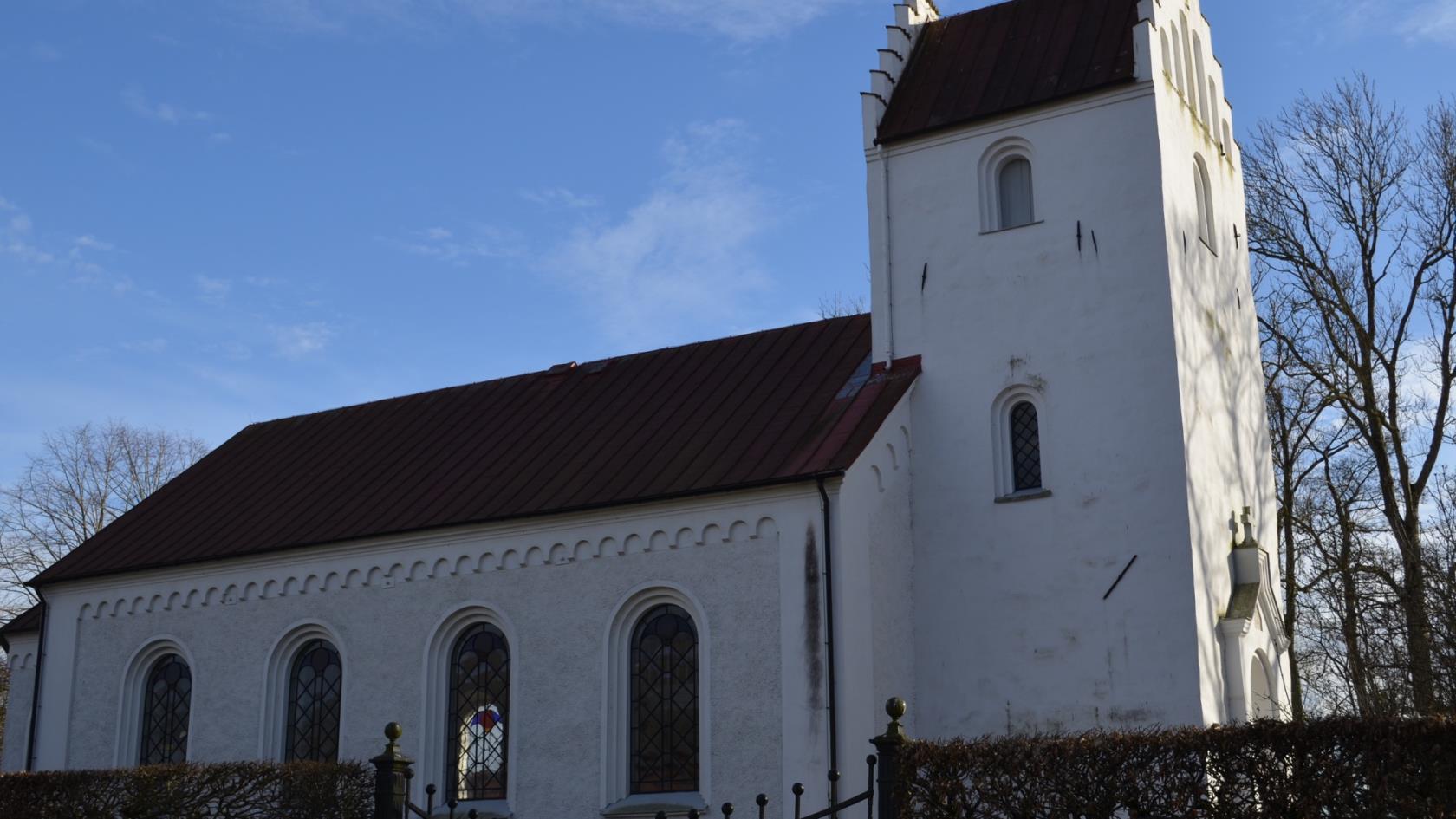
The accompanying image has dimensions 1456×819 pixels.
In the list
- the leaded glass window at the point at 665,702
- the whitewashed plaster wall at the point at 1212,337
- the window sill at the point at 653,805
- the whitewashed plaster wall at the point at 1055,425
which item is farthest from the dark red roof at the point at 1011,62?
the window sill at the point at 653,805

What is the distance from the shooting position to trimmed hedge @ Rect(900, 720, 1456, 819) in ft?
39.4

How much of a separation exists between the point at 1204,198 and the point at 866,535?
25.0 ft

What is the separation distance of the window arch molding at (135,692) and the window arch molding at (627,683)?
7543 mm

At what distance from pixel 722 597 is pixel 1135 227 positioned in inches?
283

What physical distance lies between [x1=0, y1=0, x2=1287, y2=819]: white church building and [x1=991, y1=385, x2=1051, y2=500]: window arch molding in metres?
0.04

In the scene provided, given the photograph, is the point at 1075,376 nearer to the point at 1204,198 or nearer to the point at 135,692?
the point at 1204,198

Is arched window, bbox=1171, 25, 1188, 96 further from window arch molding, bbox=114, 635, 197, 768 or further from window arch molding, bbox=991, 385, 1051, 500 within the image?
window arch molding, bbox=114, 635, 197, 768

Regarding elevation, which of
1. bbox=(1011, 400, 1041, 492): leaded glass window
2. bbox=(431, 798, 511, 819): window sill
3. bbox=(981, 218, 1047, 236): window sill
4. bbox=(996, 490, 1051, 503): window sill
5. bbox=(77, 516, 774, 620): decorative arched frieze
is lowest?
bbox=(431, 798, 511, 819): window sill

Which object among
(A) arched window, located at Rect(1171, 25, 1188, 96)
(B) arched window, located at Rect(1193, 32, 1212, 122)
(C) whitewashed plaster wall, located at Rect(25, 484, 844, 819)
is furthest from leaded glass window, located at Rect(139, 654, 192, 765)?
(B) arched window, located at Rect(1193, 32, 1212, 122)

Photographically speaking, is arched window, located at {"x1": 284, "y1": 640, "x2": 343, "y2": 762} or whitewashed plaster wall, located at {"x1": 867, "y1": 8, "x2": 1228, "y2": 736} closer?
whitewashed plaster wall, located at {"x1": 867, "y1": 8, "x2": 1228, "y2": 736}

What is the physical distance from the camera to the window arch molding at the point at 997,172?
2144 centimetres

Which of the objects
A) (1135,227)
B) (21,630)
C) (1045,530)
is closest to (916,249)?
(1135,227)

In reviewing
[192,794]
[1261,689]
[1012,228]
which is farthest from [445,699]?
[1261,689]

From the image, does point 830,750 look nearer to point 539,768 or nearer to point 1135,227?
point 539,768
